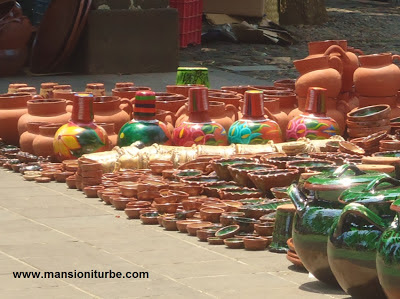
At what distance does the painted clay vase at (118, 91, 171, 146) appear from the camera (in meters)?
7.57

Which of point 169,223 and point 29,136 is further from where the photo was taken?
point 29,136

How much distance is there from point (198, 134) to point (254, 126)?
15.8 inches

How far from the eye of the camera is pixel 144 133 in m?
7.57

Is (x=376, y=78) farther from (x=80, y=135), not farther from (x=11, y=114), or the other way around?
(x=11, y=114)

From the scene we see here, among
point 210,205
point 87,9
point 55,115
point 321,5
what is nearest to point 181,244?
point 210,205

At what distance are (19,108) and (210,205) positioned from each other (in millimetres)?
2880

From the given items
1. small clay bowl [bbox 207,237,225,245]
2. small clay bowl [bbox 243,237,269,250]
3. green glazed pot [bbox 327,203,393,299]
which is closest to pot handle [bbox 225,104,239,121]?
small clay bowl [bbox 207,237,225,245]

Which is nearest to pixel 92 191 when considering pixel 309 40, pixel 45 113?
pixel 45 113

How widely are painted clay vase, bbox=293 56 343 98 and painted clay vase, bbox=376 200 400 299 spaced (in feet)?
13.9

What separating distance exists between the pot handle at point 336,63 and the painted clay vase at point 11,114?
2.37 meters

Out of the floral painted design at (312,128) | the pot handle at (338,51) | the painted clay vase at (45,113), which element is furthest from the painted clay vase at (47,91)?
the pot handle at (338,51)

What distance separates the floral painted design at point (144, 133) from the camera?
7.56 metres

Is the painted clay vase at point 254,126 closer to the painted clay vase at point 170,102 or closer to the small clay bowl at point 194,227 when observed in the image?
the painted clay vase at point 170,102

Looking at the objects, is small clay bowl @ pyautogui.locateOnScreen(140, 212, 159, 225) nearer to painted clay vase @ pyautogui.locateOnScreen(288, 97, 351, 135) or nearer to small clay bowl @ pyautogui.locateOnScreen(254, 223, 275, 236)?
small clay bowl @ pyautogui.locateOnScreen(254, 223, 275, 236)
